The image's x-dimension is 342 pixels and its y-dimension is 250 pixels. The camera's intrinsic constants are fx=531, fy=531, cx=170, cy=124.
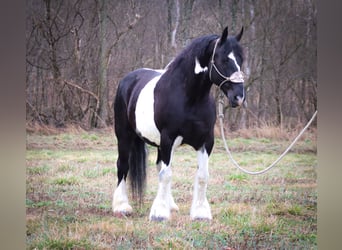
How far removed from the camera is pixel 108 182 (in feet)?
12.1

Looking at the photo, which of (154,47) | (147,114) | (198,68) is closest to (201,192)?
(147,114)

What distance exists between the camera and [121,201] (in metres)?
3.66

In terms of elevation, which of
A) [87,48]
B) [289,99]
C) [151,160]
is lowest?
[151,160]

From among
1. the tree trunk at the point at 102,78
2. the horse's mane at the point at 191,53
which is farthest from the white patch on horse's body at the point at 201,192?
the tree trunk at the point at 102,78

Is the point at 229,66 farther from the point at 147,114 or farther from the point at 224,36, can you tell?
the point at 147,114

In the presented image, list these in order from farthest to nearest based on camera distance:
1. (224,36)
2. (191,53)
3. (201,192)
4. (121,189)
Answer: (121,189) < (201,192) < (191,53) < (224,36)

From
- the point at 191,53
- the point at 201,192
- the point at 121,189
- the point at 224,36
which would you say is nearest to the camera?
the point at 224,36

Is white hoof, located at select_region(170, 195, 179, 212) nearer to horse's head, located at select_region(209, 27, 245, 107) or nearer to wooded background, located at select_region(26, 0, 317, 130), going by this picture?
wooded background, located at select_region(26, 0, 317, 130)

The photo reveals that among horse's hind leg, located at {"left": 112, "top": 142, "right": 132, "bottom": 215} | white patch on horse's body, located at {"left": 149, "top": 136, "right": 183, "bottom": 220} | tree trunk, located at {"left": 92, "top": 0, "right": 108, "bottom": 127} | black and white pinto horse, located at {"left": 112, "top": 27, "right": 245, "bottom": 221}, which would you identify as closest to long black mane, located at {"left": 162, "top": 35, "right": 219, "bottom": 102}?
black and white pinto horse, located at {"left": 112, "top": 27, "right": 245, "bottom": 221}

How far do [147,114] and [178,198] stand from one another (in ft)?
2.01

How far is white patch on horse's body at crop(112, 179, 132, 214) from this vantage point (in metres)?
3.64
